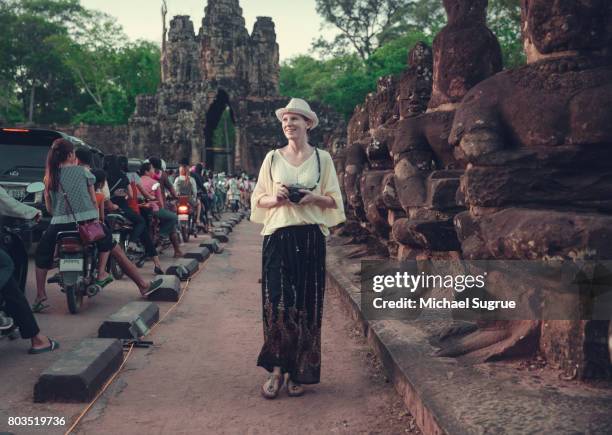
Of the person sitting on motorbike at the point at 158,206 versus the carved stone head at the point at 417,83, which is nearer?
the carved stone head at the point at 417,83

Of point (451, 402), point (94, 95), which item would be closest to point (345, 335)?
point (451, 402)

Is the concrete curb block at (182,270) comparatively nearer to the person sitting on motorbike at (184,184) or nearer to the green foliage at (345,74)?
the person sitting on motorbike at (184,184)

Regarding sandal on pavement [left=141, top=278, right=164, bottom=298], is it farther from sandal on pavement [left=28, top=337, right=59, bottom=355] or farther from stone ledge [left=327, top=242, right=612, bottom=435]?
stone ledge [left=327, top=242, right=612, bottom=435]

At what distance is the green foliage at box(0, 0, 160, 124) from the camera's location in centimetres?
5069

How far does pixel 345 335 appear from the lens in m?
6.11

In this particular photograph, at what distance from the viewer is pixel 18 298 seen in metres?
4.87

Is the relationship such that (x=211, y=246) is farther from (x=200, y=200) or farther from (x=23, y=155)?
(x=200, y=200)

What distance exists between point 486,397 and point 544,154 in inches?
55.6

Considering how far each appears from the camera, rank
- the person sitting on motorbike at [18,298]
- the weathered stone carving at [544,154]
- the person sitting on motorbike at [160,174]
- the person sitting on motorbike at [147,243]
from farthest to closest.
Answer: the person sitting on motorbike at [160,174], the person sitting on motorbike at [147,243], the person sitting on motorbike at [18,298], the weathered stone carving at [544,154]

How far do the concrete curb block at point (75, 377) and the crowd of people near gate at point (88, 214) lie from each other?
69 cm

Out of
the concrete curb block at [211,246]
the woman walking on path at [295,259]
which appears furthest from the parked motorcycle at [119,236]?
the woman walking on path at [295,259]

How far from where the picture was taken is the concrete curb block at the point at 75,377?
403cm

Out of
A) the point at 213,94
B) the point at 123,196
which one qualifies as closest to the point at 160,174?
the point at 123,196

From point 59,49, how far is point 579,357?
52.3 meters
